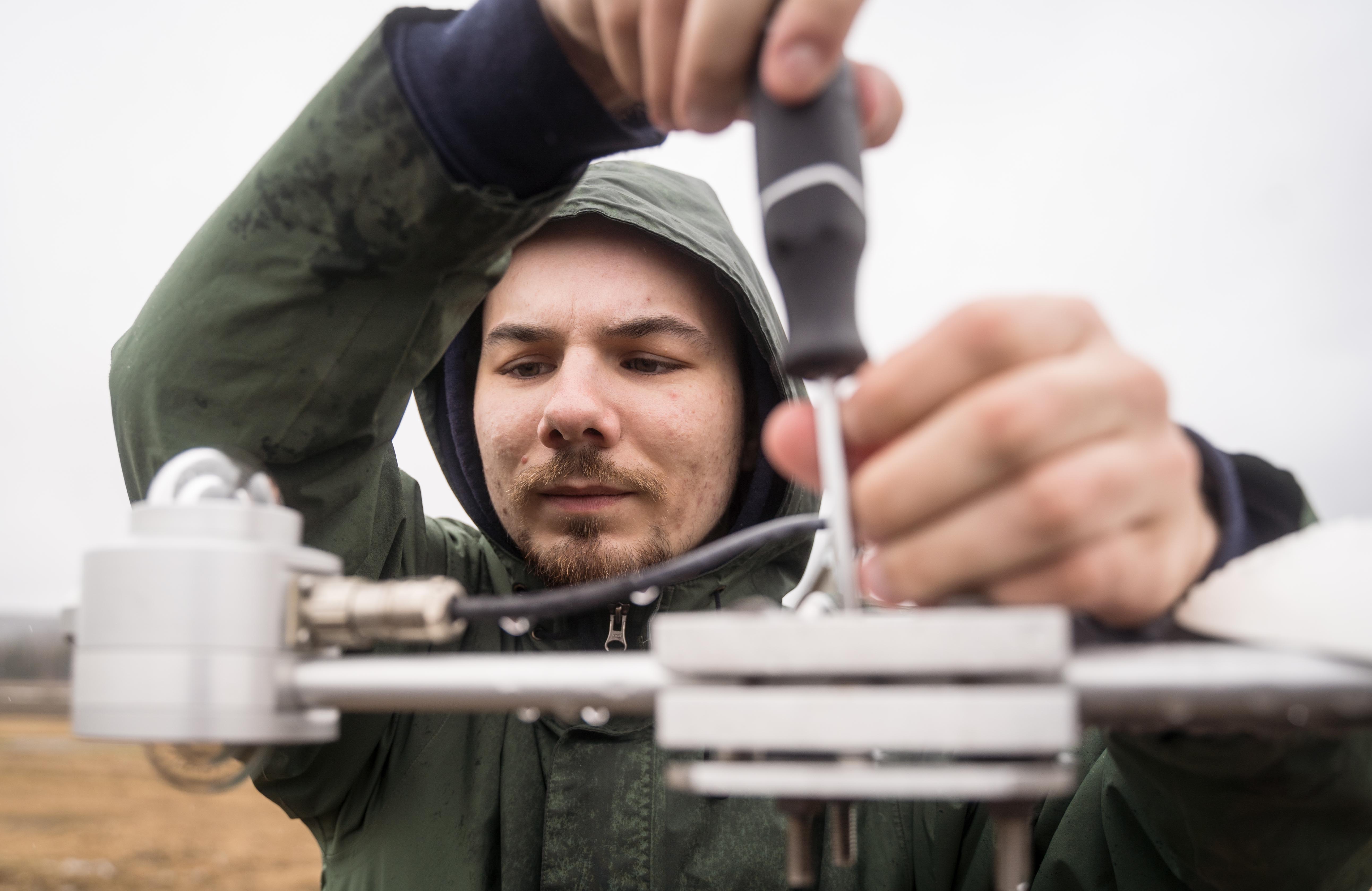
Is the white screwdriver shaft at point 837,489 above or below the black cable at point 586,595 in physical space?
above

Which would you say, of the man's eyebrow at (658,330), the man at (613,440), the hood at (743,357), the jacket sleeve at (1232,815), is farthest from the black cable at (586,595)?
the hood at (743,357)

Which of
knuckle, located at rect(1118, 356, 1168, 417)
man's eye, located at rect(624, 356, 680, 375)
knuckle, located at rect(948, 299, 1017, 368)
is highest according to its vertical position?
man's eye, located at rect(624, 356, 680, 375)

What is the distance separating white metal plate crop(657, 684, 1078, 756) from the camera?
1.69ft

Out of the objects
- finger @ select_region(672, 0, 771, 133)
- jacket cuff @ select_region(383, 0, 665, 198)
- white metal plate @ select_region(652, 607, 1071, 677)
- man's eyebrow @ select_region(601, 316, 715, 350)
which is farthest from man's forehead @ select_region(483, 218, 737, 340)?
white metal plate @ select_region(652, 607, 1071, 677)

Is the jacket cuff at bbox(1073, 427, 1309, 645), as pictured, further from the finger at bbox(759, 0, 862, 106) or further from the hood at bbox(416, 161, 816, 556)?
the hood at bbox(416, 161, 816, 556)

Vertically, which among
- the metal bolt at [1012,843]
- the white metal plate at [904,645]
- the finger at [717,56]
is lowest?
the metal bolt at [1012,843]

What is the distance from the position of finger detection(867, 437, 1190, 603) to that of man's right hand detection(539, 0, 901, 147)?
0.36 m

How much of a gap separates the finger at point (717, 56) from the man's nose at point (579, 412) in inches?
41.8

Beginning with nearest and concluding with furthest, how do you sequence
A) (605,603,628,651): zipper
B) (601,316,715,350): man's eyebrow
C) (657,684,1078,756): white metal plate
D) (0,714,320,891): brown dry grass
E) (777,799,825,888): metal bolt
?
(657,684,1078,756): white metal plate
(777,799,825,888): metal bolt
(605,603,628,651): zipper
(601,316,715,350): man's eyebrow
(0,714,320,891): brown dry grass

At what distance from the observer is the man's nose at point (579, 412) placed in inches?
72.0

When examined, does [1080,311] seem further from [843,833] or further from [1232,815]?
[1232,815]

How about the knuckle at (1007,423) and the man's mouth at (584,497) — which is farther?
the man's mouth at (584,497)

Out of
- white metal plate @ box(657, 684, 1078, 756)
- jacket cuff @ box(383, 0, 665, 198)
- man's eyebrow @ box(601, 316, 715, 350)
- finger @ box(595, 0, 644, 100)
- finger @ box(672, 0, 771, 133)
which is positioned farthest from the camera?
man's eyebrow @ box(601, 316, 715, 350)

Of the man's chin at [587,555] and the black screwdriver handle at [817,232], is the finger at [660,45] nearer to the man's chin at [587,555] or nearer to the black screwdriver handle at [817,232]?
the black screwdriver handle at [817,232]
